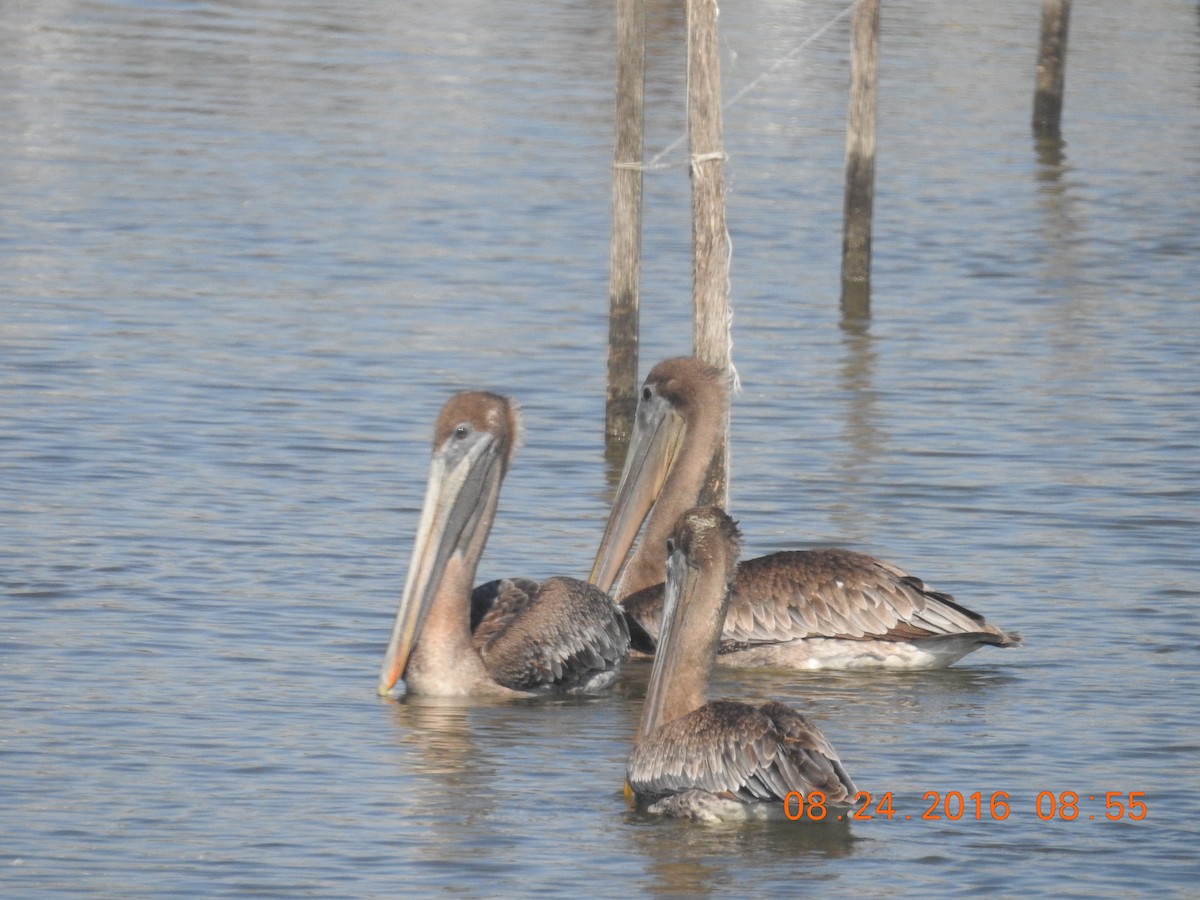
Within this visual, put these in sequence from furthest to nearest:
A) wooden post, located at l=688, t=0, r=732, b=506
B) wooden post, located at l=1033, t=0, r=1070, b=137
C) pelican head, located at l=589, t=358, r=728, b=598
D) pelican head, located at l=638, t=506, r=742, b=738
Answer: wooden post, located at l=1033, t=0, r=1070, b=137, wooden post, located at l=688, t=0, r=732, b=506, pelican head, located at l=589, t=358, r=728, b=598, pelican head, located at l=638, t=506, r=742, b=738

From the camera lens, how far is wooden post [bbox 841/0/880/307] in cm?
1523

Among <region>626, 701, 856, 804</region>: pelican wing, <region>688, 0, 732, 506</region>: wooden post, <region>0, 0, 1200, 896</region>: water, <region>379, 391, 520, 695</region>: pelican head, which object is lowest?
<region>0, 0, 1200, 896</region>: water

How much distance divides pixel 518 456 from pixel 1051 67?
12.7m

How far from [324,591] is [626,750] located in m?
2.14

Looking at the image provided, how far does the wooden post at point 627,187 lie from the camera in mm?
11352

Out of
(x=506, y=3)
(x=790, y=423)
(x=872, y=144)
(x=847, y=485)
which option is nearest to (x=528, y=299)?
(x=872, y=144)

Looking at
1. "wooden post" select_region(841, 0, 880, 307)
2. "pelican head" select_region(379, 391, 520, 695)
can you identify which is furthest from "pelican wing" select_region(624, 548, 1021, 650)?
"wooden post" select_region(841, 0, 880, 307)

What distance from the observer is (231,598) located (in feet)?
31.1

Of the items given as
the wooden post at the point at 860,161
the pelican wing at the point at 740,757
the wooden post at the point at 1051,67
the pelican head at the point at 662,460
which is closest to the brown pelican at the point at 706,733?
the pelican wing at the point at 740,757

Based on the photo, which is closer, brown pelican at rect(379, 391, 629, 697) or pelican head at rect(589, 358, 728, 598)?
brown pelican at rect(379, 391, 629, 697)
